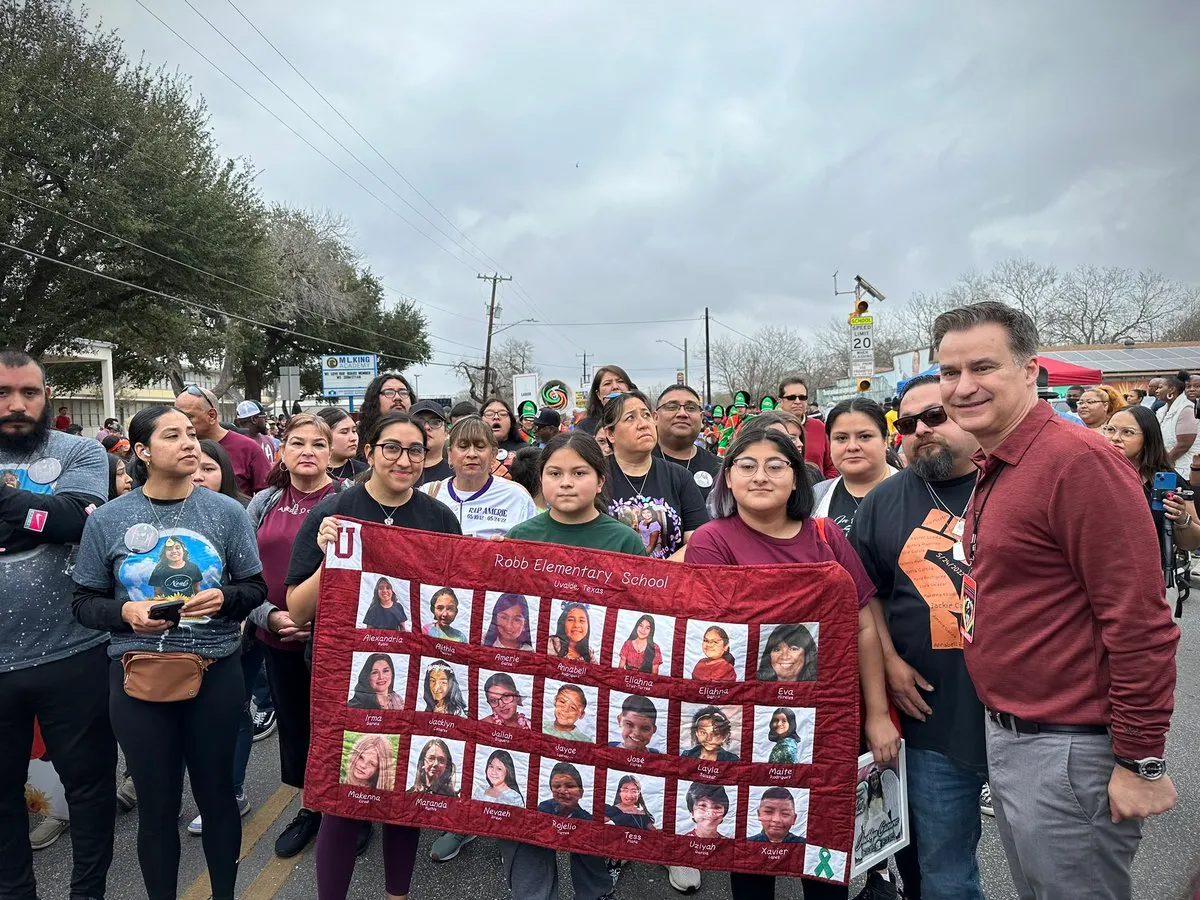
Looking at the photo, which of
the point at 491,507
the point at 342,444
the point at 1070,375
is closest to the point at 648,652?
the point at 491,507

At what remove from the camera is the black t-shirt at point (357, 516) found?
2973 millimetres

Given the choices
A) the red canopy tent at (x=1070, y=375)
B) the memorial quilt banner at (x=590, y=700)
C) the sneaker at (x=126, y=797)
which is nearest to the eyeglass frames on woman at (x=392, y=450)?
the memorial quilt banner at (x=590, y=700)

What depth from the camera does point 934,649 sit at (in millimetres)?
2461

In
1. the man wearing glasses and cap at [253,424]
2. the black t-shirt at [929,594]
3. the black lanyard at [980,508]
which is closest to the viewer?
the black lanyard at [980,508]

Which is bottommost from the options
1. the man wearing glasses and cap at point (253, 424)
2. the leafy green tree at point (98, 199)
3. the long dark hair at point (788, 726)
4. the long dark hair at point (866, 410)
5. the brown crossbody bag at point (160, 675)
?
the long dark hair at point (788, 726)

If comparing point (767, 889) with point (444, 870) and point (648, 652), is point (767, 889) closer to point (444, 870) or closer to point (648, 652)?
point (648, 652)

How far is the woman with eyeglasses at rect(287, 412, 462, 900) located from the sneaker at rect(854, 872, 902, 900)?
1974 millimetres

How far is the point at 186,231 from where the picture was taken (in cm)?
2225

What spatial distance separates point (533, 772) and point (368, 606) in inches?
37.2

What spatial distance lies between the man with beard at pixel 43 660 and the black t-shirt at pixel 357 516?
943mm

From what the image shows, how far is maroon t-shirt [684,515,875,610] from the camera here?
2576mm

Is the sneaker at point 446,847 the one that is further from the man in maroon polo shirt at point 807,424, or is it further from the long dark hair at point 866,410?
the man in maroon polo shirt at point 807,424

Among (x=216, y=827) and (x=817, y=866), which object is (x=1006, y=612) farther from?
(x=216, y=827)

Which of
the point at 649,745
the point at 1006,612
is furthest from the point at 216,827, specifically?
the point at 1006,612
